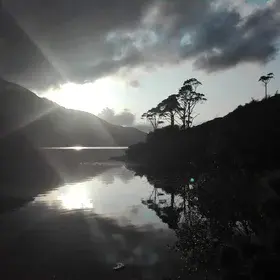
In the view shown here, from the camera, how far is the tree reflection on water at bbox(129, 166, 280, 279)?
10953 millimetres

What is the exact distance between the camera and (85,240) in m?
24.1

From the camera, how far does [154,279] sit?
16.5 metres

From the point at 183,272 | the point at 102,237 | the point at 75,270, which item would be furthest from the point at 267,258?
the point at 102,237

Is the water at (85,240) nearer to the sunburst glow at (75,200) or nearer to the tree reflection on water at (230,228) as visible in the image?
the sunburst glow at (75,200)

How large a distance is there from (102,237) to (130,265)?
22.6 ft

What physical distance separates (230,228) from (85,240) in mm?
11891

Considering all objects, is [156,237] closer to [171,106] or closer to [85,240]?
[85,240]

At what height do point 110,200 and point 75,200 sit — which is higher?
point 75,200

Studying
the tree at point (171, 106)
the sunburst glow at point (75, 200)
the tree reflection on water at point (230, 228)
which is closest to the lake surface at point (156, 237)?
the tree reflection on water at point (230, 228)

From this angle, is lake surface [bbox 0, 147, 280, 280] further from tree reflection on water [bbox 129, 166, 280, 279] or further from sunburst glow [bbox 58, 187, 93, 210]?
sunburst glow [bbox 58, 187, 93, 210]

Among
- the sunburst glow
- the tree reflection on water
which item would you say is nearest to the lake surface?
the tree reflection on water

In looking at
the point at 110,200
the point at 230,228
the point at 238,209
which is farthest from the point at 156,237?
the point at 110,200

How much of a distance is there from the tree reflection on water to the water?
164 centimetres

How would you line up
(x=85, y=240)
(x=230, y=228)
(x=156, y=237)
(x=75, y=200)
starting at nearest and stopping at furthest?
(x=230, y=228) < (x=85, y=240) < (x=156, y=237) < (x=75, y=200)
